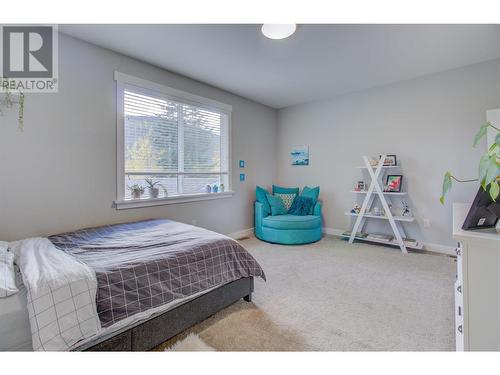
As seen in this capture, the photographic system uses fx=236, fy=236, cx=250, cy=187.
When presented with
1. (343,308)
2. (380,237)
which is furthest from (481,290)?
(380,237)

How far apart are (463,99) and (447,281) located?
2.39m

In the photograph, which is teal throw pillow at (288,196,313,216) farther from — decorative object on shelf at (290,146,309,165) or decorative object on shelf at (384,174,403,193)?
decorative object on shelf at (384,174,403,193)

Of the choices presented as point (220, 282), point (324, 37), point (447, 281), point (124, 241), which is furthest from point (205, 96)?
point (447, 281)

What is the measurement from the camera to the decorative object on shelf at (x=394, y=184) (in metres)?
3.51

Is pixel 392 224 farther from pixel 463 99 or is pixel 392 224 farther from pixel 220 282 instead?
pixel 220 282

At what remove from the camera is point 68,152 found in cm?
236

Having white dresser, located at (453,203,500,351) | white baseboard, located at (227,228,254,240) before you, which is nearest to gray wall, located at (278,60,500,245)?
white baseboard, located at (227,228,254,240)

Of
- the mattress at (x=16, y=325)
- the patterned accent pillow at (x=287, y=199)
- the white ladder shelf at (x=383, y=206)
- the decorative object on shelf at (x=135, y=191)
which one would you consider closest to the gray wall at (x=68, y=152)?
the decorative object on shelf at (x=135, y=191)

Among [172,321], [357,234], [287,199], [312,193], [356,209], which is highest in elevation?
[312,193]

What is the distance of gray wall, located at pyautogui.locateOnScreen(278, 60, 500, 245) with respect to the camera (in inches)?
122

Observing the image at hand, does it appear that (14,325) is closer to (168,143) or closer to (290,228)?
(168,143)

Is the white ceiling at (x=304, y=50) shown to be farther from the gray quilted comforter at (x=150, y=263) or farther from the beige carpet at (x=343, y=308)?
the beige carpet at (x=343, y=308)

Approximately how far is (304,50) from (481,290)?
8.47 feet

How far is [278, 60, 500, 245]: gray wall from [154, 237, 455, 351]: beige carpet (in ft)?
3.23
